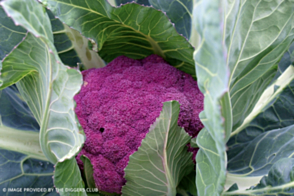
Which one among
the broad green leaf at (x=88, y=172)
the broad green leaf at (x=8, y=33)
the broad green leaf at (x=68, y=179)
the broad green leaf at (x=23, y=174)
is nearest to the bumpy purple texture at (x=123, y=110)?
the broad green leaf at (x=88, y=172)

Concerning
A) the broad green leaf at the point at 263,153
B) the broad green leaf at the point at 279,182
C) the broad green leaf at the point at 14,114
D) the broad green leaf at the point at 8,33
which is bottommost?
the broad green leaf at the point at 14,114

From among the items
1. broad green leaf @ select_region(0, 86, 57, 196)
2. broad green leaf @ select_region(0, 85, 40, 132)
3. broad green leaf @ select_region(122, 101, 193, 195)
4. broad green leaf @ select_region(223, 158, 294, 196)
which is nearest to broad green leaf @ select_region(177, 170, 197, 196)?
broad green leaf @ select_region(122, 101, 193, 195)

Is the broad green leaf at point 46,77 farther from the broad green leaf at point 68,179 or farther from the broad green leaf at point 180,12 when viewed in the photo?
the broad green leaf at point 180,12

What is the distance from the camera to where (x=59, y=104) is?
711 millimetres

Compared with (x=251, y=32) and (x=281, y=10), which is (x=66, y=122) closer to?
(x=251, y=32)

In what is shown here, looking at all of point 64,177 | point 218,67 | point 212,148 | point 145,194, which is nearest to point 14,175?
point 64,177

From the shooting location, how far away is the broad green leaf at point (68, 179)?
26.5 inches

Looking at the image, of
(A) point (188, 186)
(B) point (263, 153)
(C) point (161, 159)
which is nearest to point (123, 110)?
(C) point (161, 159)

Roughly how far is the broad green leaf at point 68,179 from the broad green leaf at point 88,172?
7 cm

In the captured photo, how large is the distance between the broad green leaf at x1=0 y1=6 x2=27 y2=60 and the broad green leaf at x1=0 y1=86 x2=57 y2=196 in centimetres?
20

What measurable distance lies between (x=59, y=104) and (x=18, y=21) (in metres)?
0.24

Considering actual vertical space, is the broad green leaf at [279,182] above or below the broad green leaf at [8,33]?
below

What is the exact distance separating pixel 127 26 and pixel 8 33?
1.66 feet

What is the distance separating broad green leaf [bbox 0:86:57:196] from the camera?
3.29 feet
